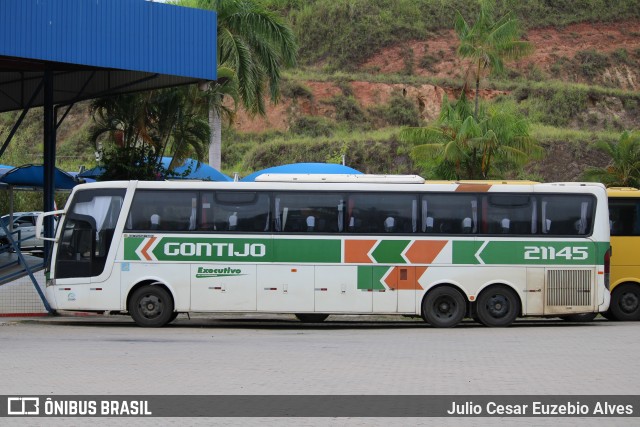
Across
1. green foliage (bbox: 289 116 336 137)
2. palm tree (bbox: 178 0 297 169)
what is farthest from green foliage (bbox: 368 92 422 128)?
palm tree (bbox: 178 0 297 169)

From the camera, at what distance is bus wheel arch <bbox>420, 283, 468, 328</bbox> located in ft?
69.1

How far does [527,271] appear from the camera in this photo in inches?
832

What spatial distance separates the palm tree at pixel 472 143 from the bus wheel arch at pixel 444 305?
12.6m

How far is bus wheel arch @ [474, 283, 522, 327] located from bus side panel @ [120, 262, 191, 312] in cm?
607

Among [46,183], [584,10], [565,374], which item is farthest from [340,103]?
[565,374]

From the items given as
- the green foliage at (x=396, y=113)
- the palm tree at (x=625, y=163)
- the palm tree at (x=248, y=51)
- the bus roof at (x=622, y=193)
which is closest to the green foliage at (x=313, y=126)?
the green foliage at (x=396, y=113)

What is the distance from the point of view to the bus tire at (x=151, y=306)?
2091cm

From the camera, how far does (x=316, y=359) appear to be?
1442cm

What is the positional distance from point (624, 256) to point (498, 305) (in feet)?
12.7

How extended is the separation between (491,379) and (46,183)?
16.9 metres

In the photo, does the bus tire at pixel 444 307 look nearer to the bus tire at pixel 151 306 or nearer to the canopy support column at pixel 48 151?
the bus tire at pixel 151 306

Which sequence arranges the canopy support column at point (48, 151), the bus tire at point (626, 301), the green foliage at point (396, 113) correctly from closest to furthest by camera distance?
the bus tire at point (626, 301), the canopy support column at point (48, 151), the green foliage at point (396, 113)

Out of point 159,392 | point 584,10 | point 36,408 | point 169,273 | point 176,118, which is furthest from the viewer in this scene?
point 584,10

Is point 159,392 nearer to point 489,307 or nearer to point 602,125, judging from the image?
point 489,307
